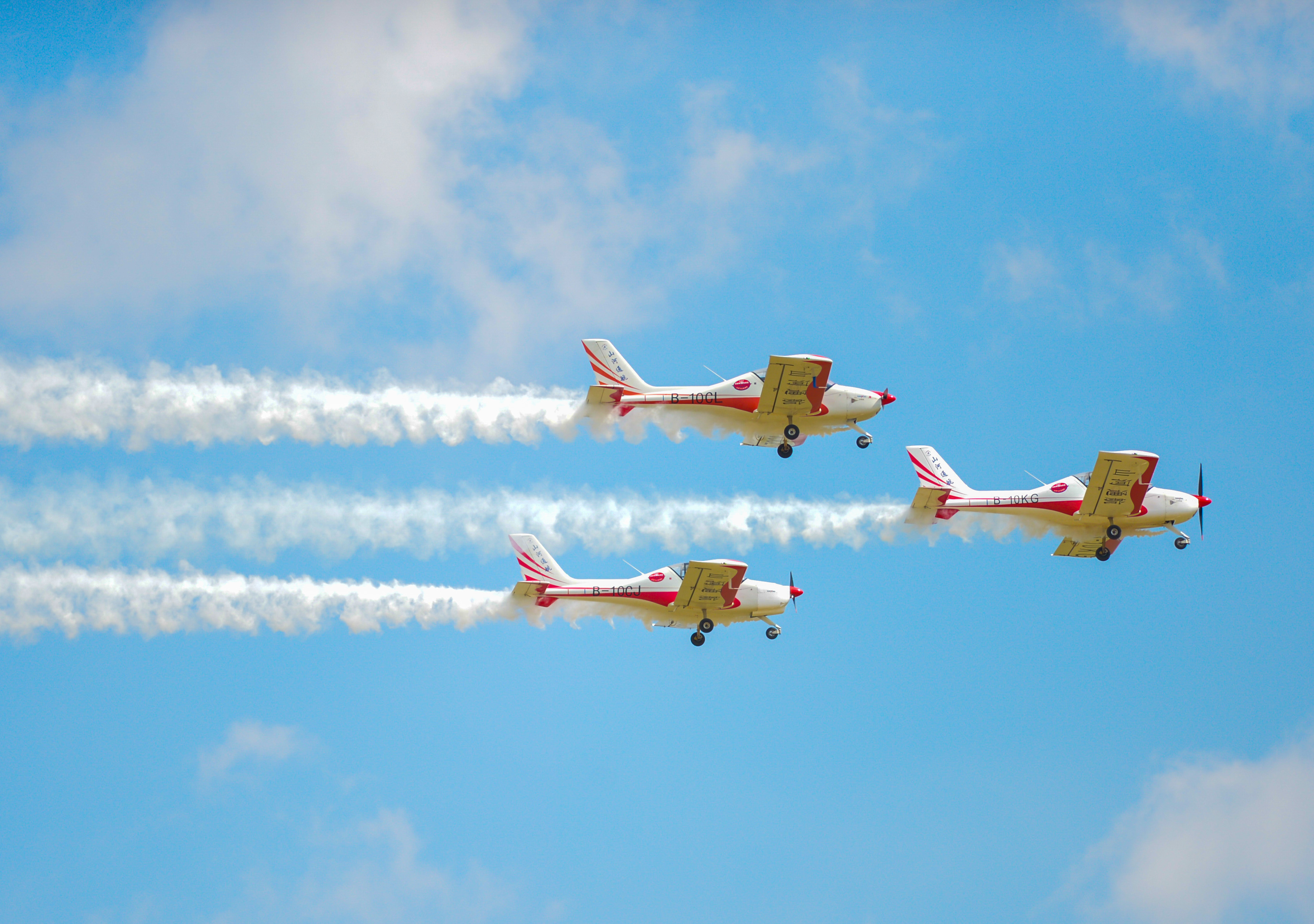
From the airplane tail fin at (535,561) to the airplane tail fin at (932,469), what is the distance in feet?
45.4

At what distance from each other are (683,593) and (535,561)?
18.0ft

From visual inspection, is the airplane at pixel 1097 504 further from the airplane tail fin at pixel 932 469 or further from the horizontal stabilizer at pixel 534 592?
the horizontal stabilizer at pixel 534 592

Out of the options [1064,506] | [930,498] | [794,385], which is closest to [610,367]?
[794,385]

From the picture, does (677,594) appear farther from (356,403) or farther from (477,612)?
(356,403)

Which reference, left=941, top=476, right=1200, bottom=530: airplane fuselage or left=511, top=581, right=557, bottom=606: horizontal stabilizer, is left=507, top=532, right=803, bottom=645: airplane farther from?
left=941, top=476, right=1200, bottom=530: airplane fuselage

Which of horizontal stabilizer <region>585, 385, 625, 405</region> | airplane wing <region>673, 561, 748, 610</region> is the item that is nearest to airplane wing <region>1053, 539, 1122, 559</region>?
airplane wing <region>673, 561, 748, 610</region>

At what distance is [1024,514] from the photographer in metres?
48.8

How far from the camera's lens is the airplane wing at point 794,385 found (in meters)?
46.1

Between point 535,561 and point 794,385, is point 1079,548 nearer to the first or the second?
point 794,385

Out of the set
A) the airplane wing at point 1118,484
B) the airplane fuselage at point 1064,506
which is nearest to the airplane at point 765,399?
the airplane fuselage at point 1064,506

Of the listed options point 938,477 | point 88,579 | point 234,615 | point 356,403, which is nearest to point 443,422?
point 356,403

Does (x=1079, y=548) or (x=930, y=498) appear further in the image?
(x=1079, y=548)

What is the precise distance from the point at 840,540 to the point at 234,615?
21.2m

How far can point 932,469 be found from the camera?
2025 inches
